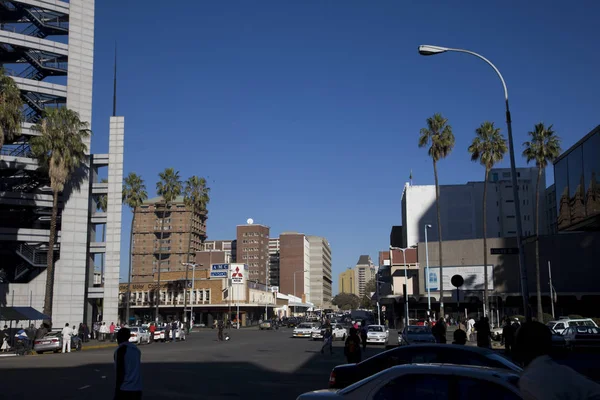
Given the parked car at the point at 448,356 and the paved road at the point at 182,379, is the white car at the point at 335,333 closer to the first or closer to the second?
the paved road at the point at 182,379

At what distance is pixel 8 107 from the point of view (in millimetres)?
41562

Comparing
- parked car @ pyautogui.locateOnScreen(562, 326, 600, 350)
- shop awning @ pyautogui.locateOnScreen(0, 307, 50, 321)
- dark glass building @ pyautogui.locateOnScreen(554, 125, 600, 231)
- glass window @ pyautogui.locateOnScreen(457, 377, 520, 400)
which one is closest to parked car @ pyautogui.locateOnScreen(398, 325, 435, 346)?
parked car @ pyautogui.locateOnScreen(562, 326, 600, 350)

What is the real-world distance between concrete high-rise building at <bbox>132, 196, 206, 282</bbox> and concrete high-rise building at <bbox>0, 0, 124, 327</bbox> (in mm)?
103398

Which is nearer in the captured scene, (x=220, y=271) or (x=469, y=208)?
(x=220, y=271)

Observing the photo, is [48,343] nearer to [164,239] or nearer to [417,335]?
[417,335]

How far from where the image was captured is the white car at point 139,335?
4650 centimetres

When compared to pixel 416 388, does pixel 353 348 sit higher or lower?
lower

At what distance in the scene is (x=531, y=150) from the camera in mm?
56312

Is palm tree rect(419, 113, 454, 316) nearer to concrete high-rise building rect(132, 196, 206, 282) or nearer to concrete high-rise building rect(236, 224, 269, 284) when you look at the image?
concrete high-rise building rect(132, 196, 206, 282)

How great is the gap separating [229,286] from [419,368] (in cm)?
9212

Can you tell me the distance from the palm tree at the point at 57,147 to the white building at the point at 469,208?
70.9 metres

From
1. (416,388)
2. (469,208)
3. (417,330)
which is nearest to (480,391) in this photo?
(416,388)

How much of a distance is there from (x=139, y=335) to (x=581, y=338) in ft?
102

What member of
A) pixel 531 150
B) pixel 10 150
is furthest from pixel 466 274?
pixel 10 150
